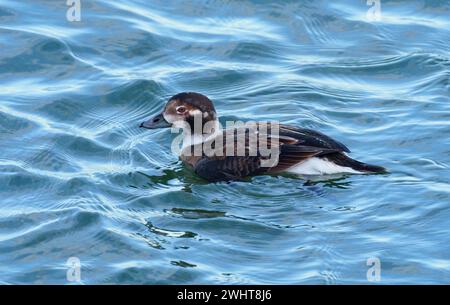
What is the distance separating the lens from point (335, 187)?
11984 mm

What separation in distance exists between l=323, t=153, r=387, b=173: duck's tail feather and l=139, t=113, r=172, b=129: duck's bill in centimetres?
188

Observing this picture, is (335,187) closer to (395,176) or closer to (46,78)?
(395,176)

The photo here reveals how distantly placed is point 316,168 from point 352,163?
1.31 ft

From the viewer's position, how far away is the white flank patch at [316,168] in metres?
12.2

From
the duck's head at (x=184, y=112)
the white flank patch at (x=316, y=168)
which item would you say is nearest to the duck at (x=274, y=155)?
the white flank patch at (x=316, y=168)

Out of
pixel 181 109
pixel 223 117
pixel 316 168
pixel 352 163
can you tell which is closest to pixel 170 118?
pixel 181 109

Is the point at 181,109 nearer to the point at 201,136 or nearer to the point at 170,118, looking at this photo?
the point at 170,118

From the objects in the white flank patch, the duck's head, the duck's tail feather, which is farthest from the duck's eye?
the duck's tail feather

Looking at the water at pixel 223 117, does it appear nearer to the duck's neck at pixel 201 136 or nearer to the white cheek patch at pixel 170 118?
the duck's neck at pixel 201 136

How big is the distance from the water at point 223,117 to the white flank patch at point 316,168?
0.10 m

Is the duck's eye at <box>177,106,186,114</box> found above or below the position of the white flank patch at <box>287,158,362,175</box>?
above

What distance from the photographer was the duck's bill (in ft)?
42.3

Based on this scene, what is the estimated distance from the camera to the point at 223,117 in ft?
45.2

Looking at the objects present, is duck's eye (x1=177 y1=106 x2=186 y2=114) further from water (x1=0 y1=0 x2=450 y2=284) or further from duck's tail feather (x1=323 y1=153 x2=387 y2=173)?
duck's tail feather (x1=323 y1=153 x2=387 y2=173)
